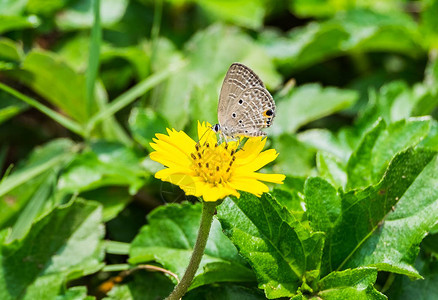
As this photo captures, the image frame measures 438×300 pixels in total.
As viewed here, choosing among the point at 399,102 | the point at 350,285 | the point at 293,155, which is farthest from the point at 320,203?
the point at 399,102

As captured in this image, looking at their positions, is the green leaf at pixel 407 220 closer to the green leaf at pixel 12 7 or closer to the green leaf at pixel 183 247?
the green leaf at pixel 183 247

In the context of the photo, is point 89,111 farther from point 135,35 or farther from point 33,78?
point 135,35

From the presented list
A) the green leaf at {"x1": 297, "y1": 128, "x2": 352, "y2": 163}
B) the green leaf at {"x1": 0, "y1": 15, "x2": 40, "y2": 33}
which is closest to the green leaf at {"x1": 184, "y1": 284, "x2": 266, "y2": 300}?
the green leaf at {"x1": 297, "y1": 128, "x2": 352, "y2": 163}

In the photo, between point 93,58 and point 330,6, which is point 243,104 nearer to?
point 93,58

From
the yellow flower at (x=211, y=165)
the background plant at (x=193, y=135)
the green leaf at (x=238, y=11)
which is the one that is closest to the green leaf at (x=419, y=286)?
the background plant at (x=193, y=135)

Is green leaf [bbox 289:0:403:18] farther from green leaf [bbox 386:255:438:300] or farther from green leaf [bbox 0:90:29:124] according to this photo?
green leaf [bbox 386:255:438:300]
